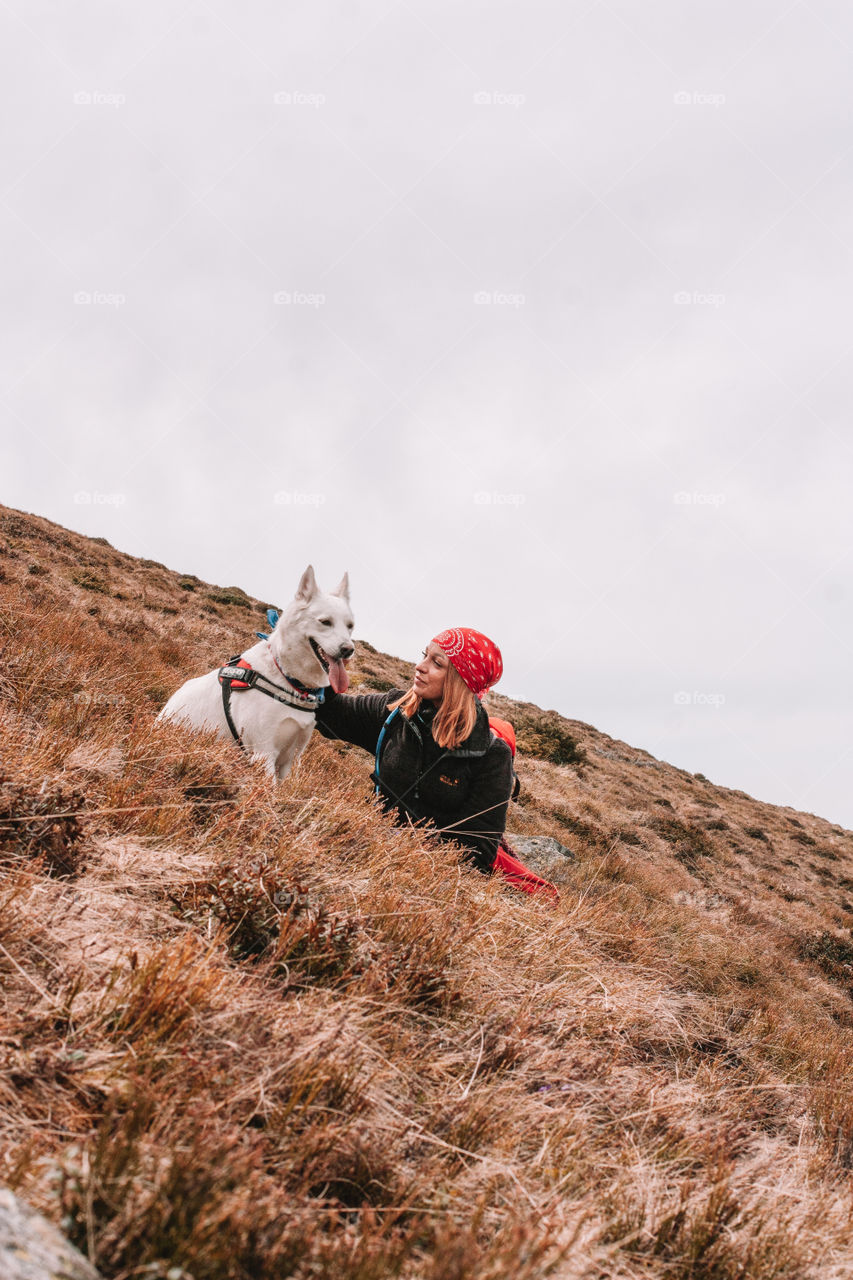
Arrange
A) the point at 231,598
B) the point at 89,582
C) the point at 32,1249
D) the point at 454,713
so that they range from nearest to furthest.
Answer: the point at 32,1249
the point at 454,713
the point at 89,582
the point at 231,598

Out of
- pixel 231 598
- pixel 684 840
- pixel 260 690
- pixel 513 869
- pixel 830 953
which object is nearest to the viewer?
pixel 513 869

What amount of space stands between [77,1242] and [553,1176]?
128 centimetres

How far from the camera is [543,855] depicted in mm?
8344

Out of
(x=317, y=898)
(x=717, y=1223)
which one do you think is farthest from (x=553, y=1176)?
(x=317, y=898)

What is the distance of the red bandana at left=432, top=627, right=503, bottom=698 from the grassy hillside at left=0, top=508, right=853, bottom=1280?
115cm

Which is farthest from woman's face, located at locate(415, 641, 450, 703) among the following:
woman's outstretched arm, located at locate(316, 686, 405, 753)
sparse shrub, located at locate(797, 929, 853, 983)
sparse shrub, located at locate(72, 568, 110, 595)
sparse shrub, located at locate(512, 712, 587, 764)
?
sparse shrub, located at locate(512, 712, 587, 764)

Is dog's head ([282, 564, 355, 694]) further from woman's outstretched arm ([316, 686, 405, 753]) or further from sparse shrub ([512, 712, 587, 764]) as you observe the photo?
sparse shrub ([512, 712, 587, 764])

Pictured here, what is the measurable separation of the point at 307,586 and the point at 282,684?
2.79 ft

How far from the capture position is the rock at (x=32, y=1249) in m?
0.92

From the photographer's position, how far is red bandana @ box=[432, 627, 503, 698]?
448 cm

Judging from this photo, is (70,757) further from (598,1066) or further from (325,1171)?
(598,1066)

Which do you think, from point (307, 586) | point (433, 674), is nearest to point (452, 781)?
point (433, 674)

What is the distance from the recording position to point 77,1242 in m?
1.10

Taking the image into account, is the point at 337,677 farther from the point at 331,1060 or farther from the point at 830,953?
the point at 830,953
